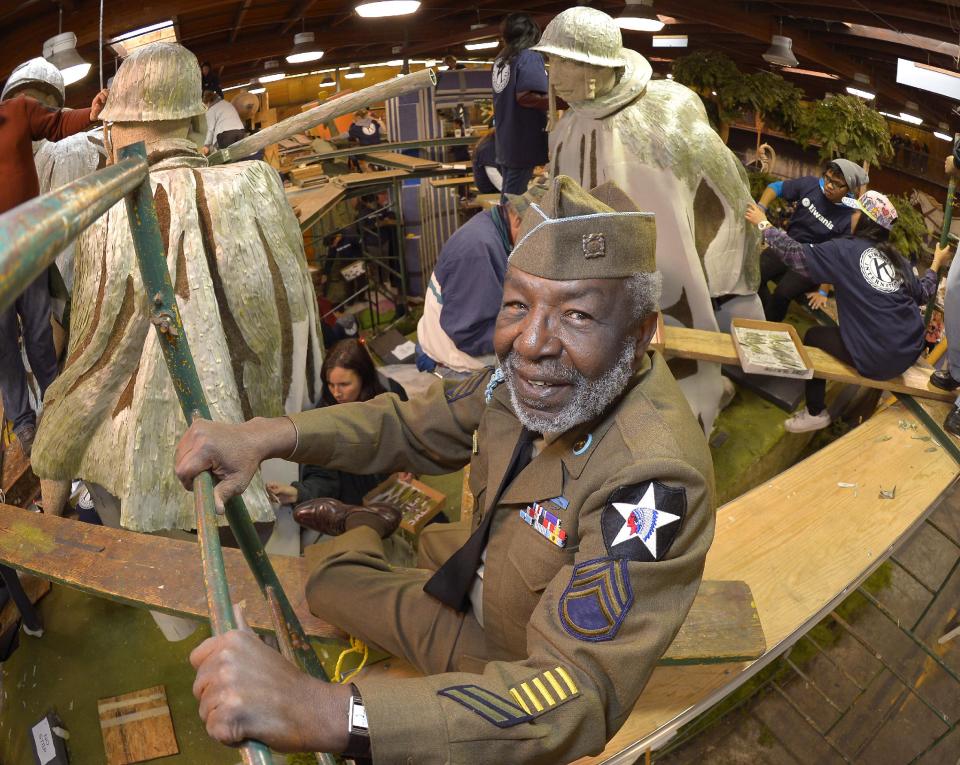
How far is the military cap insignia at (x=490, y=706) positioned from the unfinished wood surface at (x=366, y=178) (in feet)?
15.0

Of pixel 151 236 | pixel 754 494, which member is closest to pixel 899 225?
pixel 754 494

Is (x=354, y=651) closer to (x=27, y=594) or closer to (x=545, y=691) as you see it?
(x=545, y=691)

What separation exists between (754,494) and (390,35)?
4369mm

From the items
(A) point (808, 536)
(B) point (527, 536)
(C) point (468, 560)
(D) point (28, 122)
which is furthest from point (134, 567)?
(A) point (808, 536)

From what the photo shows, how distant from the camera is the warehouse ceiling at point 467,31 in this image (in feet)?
8.43

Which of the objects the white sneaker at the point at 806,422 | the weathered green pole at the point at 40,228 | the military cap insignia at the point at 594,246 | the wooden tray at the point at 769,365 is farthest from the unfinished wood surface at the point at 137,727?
the white sneaker at the point at 806,422

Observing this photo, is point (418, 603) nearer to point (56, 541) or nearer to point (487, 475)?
point (487, 475)

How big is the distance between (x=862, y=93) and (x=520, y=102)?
182 cm

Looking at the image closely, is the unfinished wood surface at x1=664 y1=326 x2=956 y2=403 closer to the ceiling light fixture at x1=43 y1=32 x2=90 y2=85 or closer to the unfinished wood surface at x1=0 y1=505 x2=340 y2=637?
the unfinished wood surface at x1=0 y1=505 x2=340 y2=637

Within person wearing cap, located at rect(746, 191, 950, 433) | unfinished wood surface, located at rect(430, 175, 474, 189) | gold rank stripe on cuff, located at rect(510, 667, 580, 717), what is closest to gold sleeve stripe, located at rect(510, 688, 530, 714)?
gold rank stripe on cuff, located at rect(510, 667, 580, 717)

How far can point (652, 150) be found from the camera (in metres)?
3.31

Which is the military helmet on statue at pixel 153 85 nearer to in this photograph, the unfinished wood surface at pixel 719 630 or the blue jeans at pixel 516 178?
the unfinished wood surface at pixel 719 630

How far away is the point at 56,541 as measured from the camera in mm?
2135

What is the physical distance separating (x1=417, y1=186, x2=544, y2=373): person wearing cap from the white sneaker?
175 centimetres
